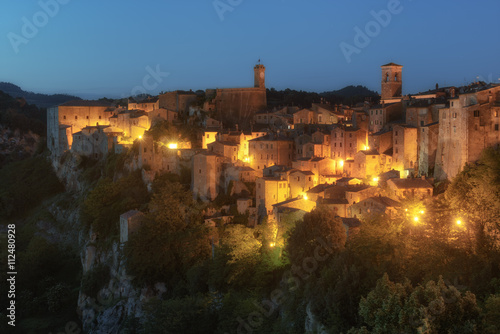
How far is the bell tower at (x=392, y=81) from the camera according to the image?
48.2m

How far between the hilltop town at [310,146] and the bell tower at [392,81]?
0.27 feet

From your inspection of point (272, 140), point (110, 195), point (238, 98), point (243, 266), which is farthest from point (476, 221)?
point (238, 98)

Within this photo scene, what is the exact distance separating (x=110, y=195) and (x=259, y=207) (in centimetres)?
1436

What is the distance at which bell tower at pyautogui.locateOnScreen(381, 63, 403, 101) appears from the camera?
48.2 m

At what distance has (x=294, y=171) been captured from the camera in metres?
40.1

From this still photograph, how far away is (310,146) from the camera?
1753 inches

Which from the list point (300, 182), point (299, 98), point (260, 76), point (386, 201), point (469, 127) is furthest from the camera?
point (299, 98)

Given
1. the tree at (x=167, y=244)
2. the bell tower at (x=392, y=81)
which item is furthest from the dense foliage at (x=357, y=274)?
the bell tower at (x=392, y=81)

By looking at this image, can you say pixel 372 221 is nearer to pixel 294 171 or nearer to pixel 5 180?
pixel 294 171

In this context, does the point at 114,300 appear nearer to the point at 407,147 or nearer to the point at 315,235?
the point at 315,235

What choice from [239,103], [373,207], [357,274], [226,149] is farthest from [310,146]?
[357,274]

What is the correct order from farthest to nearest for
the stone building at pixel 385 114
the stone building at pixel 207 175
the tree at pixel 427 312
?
the stone building at pixel 385 114, the stone building at pixel 207 175, the tree at pixel 427 312

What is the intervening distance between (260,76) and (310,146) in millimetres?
20618

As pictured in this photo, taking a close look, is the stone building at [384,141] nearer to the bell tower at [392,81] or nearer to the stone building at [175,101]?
the bell tower at [392,81]
